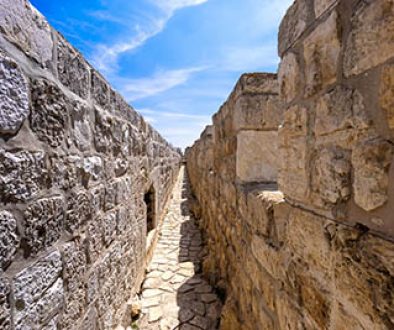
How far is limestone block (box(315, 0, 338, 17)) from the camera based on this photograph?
789 millimetres

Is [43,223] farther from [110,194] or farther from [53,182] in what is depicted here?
[110,194]

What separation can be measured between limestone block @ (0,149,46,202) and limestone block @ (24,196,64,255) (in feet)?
0.21

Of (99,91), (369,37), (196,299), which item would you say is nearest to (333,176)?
(369,37)

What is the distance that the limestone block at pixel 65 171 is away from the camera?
3.56 ft

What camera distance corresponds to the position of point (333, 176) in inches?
30.3

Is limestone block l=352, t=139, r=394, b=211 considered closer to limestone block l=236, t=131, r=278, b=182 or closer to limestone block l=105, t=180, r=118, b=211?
limestone block l=236, t=131, r=278, b=182

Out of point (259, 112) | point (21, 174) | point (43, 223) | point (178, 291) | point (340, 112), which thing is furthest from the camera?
point (178, 291)

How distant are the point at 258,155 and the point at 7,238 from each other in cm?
157

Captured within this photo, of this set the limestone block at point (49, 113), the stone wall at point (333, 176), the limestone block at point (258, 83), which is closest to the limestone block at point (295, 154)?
the stone wall at point (333, 176)

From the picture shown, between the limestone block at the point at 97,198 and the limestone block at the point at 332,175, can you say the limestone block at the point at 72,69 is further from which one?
the limestone block at the point at 332,175

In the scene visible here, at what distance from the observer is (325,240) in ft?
2.71

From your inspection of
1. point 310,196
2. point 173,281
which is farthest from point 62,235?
point 173,281

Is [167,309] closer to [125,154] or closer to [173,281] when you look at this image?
[173,281]

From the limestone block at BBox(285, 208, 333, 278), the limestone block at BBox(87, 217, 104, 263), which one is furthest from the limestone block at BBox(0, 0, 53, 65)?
the limestone block at BBox(285, 208, 333, 278)
